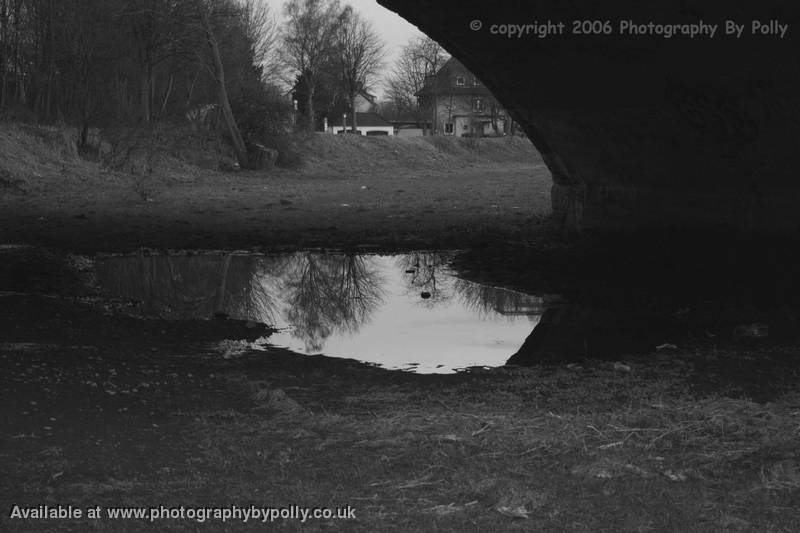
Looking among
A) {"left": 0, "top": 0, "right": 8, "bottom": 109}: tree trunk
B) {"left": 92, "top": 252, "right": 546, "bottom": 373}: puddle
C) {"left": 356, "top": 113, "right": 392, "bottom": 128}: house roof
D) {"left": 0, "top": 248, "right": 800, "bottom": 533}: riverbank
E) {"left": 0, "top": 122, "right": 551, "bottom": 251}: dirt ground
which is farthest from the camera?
{"left": 356, "top": 113, "right": 392, "bottom": 128}: house roof

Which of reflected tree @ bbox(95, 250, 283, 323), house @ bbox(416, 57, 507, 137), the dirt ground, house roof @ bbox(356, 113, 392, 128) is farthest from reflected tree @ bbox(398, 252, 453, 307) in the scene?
house roof @ bbox(356, 113, 392, 128)

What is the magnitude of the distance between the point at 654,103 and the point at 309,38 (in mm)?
62561

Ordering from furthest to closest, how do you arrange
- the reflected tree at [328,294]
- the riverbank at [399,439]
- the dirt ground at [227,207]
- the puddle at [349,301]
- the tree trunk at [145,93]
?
the tree trunk at [145,93] < the dirt ground at [227,207] < the reflected tree at [328,294] < the puddle at [349,301] < the riverbank at [399,439]

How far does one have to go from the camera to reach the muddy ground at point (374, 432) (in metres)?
3.97

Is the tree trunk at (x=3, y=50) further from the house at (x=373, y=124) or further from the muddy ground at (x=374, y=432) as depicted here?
the house at (x=373, y=124)

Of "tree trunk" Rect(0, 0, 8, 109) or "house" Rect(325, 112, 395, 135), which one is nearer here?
"tree trunk" Rect(0, 0, 8, 109)

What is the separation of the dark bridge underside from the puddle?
258 centimetres

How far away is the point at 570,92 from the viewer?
12281mm

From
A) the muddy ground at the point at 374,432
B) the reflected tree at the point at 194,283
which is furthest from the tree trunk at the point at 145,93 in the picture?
the muddy ground at the point at 374,432

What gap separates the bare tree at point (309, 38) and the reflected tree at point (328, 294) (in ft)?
193

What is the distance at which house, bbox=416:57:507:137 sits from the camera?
282 feet

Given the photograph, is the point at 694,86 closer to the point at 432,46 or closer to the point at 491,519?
the point at 491,519

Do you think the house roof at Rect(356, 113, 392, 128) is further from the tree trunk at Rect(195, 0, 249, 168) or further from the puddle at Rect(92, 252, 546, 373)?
the puddle at Rect(92, 252, 546, 373)

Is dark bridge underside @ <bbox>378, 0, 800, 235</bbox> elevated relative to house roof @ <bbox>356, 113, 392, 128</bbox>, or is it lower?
lower
